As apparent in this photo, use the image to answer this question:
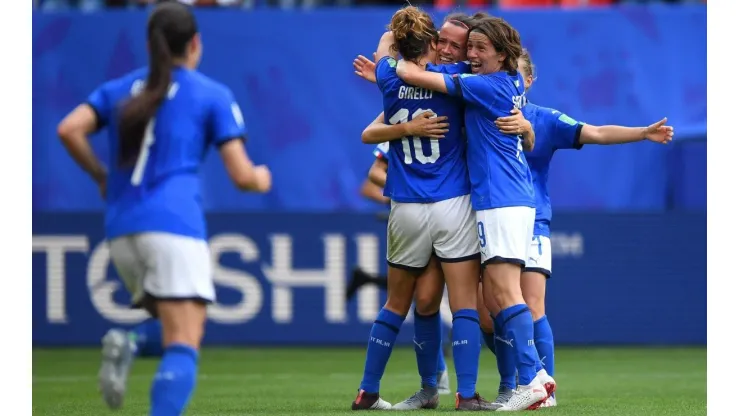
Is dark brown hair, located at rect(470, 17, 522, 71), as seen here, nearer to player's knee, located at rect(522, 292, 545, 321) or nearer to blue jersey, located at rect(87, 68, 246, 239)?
player's knee, located at rect(522, 292, 545, 321)

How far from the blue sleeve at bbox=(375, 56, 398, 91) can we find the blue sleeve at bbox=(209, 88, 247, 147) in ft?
5.78

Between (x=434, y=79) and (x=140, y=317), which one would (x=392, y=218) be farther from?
(x=140, y=317)

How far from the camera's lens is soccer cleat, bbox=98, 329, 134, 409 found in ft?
18.0

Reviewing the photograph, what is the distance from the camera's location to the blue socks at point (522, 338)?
7074 mm

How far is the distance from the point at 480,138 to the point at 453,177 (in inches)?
9.5

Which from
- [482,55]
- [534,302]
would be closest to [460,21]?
[482,55]

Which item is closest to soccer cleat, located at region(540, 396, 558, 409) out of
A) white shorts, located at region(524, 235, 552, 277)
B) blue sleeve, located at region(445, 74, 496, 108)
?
white shorts, located at region(524, 235, 552, 277)

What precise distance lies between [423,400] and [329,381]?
2.53 m

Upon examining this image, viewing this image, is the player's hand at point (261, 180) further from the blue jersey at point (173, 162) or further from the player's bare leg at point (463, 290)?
the player's bare leg at point (463, 290)

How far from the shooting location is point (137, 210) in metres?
5.50

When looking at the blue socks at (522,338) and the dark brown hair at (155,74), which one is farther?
the blue socks at (522,338)

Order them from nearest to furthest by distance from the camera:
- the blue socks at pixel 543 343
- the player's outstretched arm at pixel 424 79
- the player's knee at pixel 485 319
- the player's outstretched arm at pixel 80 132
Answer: the player's outstretched arm at pixel 80 132 < the player's outstretched arm at pixel 424 79 < the blue socks at pixel 543 343 < the player's knee at pixel 485 319

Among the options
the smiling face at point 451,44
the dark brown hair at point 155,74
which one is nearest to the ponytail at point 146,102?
the dark brown hair at point 155,74

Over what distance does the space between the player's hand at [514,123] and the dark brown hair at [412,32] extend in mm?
525
